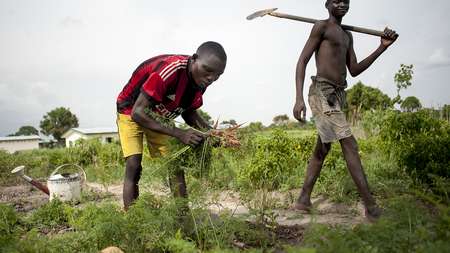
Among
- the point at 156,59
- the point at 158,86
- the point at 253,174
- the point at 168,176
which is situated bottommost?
the point at 253,174

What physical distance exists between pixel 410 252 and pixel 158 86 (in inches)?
91.0

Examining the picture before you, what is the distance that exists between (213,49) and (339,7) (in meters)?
1.63

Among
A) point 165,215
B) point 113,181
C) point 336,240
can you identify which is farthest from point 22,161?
point 336,240

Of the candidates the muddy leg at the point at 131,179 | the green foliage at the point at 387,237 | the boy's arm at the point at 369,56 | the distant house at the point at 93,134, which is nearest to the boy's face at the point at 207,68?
the muddy leg at the point at 131,179

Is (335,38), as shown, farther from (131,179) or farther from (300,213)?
(131,179)

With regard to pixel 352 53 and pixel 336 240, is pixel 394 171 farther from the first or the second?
pixel 336 240

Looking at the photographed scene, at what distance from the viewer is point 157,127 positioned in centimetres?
326

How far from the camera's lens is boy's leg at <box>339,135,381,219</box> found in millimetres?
3693

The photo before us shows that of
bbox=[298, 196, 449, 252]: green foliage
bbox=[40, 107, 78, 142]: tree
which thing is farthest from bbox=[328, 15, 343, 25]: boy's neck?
bbox=[40, 107, 78, 142]: tree

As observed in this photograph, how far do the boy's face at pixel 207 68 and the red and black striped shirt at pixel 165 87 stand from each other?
213 mm

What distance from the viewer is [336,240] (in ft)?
6.30

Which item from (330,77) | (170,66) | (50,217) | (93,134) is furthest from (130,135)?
(93,134)

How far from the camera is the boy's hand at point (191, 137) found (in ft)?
10.0

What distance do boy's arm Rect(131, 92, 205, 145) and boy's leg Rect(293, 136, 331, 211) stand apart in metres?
1.68
